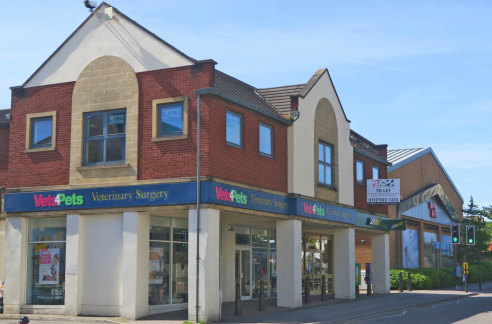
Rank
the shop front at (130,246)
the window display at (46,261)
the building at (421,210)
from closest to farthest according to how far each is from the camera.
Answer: the shop front at (130,246) → the window display at (46,261) → the building at (421,210)

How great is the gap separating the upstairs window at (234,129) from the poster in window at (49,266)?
698 cm

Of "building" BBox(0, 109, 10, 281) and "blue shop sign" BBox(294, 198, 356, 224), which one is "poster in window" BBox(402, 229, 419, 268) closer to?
"blue shop sign" BBox(294, 198, 356, 224)

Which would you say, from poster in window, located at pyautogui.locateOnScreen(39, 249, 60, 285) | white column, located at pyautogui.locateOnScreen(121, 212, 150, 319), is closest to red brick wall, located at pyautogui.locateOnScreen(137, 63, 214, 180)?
white column, located at pyautogui.locateOnScreen(121, 212, 150, 319)

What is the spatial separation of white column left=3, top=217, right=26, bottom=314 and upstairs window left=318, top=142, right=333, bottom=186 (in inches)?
461

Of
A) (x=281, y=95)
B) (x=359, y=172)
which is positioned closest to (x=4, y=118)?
(x=281, y=95)

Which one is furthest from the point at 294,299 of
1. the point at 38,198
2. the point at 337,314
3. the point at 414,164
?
the point at 414,164

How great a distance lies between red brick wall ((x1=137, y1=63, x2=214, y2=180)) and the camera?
21.1 metres

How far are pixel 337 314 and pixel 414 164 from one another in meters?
26.3

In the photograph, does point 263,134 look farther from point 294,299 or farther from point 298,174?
point 294,299

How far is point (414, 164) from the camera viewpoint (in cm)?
4750

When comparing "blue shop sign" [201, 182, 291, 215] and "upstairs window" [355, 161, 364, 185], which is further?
"upstairs window" [355, 161, 364, 185]

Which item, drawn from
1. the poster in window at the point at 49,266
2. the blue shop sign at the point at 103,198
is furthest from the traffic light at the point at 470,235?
the poster in window at the point at 49,266

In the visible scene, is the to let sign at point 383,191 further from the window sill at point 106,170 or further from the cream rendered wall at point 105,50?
the window sill at point 106,170

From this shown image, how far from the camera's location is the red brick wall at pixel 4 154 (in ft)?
92.1
